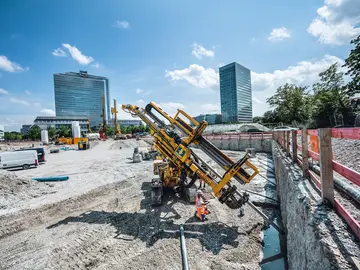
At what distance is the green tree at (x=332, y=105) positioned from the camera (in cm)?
2571

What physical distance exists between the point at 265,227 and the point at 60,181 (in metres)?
11.8

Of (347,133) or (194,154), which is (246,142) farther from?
(347,133)

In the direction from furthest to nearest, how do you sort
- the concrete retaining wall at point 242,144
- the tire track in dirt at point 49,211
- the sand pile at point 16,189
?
the concrete retaining wall at point 242,144, the sand pile at point 16,189, the tire track in dirt at point 49,211

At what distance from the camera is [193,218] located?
629 centimetres

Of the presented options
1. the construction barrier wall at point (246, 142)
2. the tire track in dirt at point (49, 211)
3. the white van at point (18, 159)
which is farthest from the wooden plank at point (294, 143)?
the white van at point (18, 159)

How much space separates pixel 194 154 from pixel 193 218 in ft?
7.30

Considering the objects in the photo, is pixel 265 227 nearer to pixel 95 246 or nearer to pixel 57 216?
pixel 95 246

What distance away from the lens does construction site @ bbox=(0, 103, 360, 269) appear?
244 cm

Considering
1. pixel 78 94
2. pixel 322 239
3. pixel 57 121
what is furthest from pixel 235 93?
pixel 322 239

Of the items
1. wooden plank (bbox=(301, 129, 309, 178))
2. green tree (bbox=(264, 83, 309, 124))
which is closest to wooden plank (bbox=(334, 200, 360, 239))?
wooden plank (bbox=(301, 129, 309, 178))

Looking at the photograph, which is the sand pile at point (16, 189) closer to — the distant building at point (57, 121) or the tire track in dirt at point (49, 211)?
the tire track in dirt at point (49, 211)

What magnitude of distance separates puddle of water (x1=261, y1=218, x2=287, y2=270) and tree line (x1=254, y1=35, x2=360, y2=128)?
78.7ft

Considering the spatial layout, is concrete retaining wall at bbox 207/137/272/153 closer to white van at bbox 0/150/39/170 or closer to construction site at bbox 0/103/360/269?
construction site at bbox 0/103/360/269

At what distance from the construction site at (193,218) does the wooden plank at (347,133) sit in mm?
13
